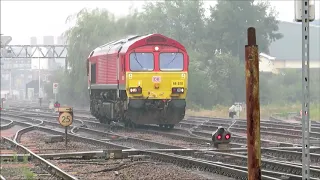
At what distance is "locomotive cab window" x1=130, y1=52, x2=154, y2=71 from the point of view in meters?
23.6

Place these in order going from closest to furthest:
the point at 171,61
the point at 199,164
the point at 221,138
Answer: the point at 199,164, the point at 221,138, the point at 171,61

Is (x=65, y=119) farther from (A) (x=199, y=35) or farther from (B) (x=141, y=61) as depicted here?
(A) (x=199, y=35)

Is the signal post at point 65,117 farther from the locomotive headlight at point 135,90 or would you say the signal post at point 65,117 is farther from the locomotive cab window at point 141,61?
the locomotive cab window at point 141,61

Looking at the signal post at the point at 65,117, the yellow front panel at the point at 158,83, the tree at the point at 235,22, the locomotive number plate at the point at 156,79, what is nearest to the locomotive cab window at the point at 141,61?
the yellow front panel at the point at 158,83

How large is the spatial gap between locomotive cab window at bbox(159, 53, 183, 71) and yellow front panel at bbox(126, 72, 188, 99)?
0.22 metres

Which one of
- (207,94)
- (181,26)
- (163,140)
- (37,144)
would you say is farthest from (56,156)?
(181,26)

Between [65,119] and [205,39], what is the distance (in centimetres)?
3872

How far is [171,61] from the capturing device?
945 inches

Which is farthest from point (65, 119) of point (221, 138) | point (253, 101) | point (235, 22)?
point (235, 22)

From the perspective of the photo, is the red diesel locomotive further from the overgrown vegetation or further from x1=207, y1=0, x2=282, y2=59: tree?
x1=207, y1=0, x2=282, y2=59: tree

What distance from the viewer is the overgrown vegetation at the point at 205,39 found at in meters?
52.1

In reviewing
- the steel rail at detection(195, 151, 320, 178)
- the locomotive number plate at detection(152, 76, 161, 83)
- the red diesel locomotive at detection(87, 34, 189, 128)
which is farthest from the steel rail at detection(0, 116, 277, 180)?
the locomotive number plate at detection(152, 76, 161, 83)

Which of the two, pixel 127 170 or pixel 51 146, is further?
pixel 51 146

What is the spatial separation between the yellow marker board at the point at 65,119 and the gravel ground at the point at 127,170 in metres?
5.01
